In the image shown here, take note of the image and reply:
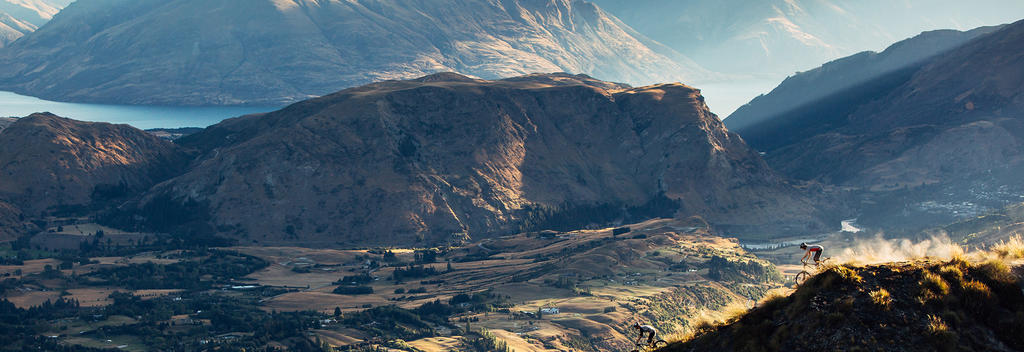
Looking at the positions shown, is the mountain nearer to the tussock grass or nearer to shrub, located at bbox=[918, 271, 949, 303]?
shrub, located at bbox=[918, 271, 949, 303]

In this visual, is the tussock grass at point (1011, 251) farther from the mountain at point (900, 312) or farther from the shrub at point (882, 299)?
the shrub at point (882, 299)

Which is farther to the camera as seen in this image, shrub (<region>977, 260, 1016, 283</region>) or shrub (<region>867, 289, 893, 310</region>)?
shrub (<region>977, 260, 1016, 283</region>)

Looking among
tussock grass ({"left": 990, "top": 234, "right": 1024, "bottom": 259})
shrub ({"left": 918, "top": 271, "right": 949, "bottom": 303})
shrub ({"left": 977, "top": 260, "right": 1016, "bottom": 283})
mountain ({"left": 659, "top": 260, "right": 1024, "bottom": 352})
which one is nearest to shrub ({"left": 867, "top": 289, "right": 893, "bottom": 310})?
mountain ({"left": 659, "top": 260, "right": 1024, "bottom": 352})

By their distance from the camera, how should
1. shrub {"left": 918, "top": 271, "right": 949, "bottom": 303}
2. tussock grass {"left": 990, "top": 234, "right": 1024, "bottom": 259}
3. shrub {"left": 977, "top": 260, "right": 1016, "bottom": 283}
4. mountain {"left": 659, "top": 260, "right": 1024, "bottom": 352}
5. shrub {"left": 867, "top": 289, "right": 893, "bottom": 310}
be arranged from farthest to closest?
tussock grass {"left": 990, "top": 234, "right": 1024, "bottom": 259}, shrub {"left": 977, "top": 260, "right": 1016, "bottom": 283}, shrub {"left": 918, "top": 271, "right": 949, "bottom": 303}, shrub {"left": 867, "top": 289, "right": 893, "bottom": 310}, mountain {"left": 659, "top": 260, "right": 1024, "bottom": 352}

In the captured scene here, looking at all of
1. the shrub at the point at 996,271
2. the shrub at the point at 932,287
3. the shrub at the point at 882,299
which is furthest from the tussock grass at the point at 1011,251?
the shrub at the point at 882,299

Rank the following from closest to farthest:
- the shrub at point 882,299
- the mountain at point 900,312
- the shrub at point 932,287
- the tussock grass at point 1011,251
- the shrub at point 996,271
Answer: the mountain at point 900,312
the shrub at point 882,299
the shrub at point 932,287
the shrub at point 996,271
the tussock grass at point 1011,251

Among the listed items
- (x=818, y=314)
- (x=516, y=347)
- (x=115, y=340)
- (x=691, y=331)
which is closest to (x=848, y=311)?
(x=818, y=314)

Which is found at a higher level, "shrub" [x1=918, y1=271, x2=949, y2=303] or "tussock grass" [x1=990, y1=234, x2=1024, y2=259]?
"tussock grass" [x1=990, y1=234, x2=1024, y2=259]

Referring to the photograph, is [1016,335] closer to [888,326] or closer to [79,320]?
[888,326]

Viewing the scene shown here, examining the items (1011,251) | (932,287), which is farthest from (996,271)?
(932,287)
